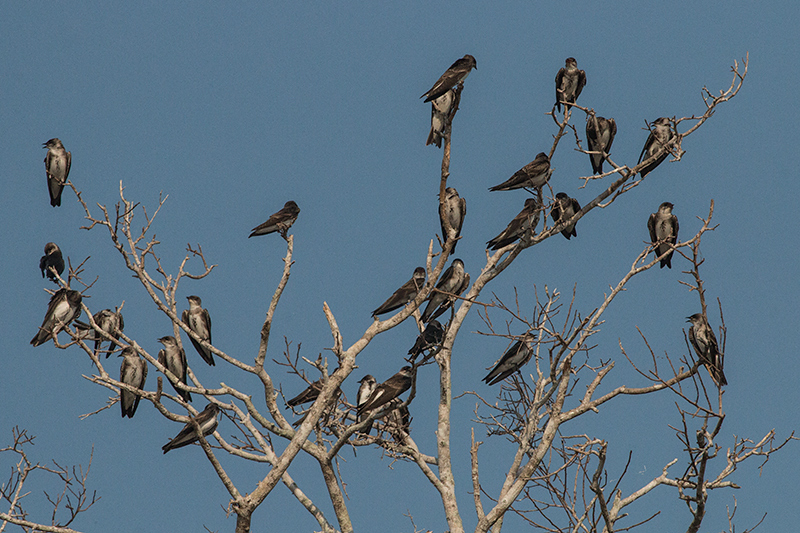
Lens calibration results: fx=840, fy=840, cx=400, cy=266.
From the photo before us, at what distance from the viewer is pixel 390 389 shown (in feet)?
29.9

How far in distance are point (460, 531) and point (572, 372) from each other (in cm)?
217

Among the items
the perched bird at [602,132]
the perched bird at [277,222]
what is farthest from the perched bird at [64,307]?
the perched bird at [602,132]

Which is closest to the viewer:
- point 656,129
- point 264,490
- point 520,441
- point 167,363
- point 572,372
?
point 264,490

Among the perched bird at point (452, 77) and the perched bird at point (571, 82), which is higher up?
the perched bird at point (571, 82)

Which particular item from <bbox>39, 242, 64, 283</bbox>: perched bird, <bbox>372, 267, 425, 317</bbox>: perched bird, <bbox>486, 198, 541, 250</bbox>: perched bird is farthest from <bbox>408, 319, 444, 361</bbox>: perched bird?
<bbox>39, 242, 64, 283</bbox>: perched bird

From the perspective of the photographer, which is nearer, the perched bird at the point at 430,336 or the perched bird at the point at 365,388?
the perched bird at the point at 430,336

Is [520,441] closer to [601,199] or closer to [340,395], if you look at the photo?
[340,395]

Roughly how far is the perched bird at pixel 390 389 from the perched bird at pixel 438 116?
3498 mm

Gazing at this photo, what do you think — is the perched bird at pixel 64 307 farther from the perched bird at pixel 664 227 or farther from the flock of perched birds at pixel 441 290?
the perched bird at pixel 664 227

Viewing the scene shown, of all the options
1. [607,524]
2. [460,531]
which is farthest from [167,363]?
[607,524]

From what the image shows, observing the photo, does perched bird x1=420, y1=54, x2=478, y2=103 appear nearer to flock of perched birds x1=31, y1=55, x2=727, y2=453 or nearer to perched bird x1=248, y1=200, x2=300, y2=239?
flock of perched birds x1=31, y1=55, x2=727, y2=453

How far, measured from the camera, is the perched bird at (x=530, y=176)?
36.1ft

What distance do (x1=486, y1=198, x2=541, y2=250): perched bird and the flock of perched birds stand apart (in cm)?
1

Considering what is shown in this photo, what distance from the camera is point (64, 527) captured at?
8.19 meters
